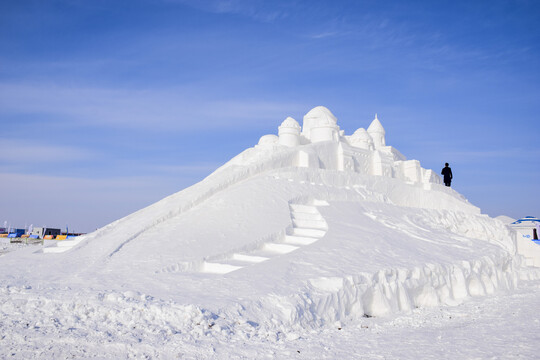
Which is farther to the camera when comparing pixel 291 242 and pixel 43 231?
pixel 43 231

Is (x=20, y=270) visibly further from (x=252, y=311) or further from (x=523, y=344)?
(x=523, y=344)

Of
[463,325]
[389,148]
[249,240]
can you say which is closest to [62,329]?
[249,240]

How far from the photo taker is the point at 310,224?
473 inches

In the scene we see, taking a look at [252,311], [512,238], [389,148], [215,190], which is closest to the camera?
[252,311]

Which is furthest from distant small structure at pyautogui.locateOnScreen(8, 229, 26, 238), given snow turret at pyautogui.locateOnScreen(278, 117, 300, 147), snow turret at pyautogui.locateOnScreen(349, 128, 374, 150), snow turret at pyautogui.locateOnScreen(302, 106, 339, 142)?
snow turret at pyautogui.locateOnScreen(349, 128, 374, 150)

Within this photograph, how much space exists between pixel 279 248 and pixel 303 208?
3.11m

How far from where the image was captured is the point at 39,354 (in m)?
4.57

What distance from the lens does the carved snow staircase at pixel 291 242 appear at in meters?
8.70

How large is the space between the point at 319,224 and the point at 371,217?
100 inches

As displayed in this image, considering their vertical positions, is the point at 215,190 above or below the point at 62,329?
above

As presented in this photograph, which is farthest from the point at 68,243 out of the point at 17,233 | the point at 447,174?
the point at 17,233

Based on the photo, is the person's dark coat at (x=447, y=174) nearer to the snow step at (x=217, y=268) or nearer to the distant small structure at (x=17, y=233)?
the snow step at (x=217, y=268)

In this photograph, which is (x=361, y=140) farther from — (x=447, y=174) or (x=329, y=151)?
(x=447, y=174)

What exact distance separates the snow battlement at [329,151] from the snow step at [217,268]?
7.65m
